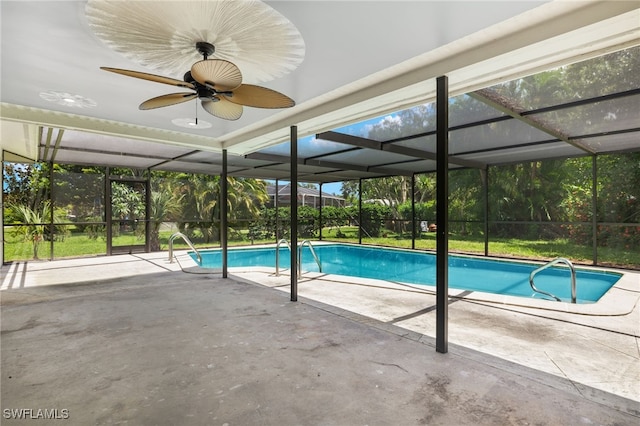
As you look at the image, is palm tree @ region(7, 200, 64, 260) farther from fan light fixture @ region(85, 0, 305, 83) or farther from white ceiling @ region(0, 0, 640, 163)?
fan light fixture @ region(85, 0, 305, 83)

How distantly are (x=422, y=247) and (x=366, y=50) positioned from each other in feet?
33.0

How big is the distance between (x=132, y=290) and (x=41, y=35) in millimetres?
3636

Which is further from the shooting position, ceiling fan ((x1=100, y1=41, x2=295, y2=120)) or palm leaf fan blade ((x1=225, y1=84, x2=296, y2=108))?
palm leaf fan blade ((x1=225, y1=84, x2=296, y2=108))

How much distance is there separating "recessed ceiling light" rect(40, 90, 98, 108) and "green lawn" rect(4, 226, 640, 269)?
235 inches

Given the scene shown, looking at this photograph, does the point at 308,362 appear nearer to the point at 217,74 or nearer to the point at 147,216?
the point at 217,74

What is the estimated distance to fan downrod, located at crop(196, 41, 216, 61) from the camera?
6.79 feet

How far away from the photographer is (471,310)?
374 cm

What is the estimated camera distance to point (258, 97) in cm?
253

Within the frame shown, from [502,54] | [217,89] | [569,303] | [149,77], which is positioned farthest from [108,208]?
[569,303]

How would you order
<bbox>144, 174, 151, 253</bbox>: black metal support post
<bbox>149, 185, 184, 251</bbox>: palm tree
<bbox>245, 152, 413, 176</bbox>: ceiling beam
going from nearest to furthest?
<bbox>245, 152, 413, 176</bbox>: ceiling beam < <bbox>144, 174, 151, 253</bbox>: black metal support post < <bbox>149, 185, 184, 251</bbox>: palm tree

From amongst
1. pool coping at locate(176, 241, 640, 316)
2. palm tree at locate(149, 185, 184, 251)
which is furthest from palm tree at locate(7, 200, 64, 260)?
pool coping at locate(176, 241, 640, 316)

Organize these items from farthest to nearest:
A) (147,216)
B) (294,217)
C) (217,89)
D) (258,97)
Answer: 1. (147,216)
2. (294,217)
3. (258,97)
4. (217,89)

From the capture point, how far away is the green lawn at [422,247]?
7.63 meters

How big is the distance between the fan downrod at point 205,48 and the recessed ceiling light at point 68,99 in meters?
2.24
